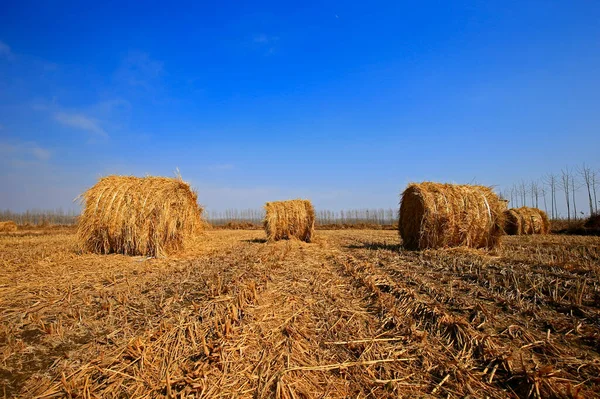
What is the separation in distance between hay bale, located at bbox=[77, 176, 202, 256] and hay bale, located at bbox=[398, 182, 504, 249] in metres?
7.54

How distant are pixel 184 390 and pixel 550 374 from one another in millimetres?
2749

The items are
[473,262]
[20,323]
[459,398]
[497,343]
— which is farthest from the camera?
[473,262]

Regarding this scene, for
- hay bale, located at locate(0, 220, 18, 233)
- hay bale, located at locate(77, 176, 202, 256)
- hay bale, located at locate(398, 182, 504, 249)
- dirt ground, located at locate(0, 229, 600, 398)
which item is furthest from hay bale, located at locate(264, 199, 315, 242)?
hay bale, located at locate(0, 220, 18, 233)

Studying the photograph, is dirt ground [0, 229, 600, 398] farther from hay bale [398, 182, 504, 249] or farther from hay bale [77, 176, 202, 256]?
hay bale [398, 182, 504, 249]

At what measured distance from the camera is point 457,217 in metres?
9.55

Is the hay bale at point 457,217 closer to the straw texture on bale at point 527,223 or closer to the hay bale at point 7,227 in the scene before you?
the straw texture on bale at point 527,223

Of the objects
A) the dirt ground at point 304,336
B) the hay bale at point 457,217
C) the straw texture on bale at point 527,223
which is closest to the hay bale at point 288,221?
the hay bale at point 457,217

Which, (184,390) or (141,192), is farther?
(141,192)

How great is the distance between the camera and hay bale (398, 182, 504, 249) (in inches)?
375

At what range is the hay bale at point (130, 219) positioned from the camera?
919 cm

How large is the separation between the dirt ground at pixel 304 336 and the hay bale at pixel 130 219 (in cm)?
322

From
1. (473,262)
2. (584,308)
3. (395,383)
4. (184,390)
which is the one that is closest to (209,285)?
(184,390)

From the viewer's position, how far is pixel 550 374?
8.02 ft

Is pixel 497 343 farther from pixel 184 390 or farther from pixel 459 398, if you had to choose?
pixel 184 390
